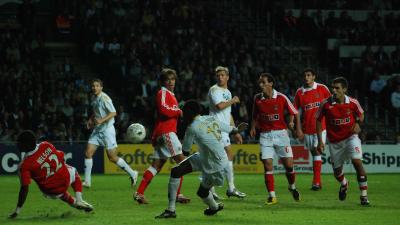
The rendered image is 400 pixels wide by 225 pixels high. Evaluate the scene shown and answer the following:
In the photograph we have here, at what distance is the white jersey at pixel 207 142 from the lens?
510 inches

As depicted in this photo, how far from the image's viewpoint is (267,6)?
121 ft

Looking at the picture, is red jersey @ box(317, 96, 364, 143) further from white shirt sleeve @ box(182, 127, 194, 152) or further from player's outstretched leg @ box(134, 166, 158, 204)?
white shirt sleeve @ box(182, 127, 194, 152)

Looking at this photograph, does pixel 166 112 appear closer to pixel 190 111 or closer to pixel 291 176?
pixel 291 176

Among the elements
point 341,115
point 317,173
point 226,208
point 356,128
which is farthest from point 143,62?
point 226,208

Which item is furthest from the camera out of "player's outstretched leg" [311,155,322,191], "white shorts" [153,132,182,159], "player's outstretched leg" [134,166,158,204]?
"player's outstretched leg" [311,155,322,191]

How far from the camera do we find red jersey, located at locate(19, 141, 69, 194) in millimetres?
12961

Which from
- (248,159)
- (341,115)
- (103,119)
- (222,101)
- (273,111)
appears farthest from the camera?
(248,159)

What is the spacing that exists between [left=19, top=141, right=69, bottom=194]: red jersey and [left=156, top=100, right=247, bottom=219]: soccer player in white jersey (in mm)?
1594

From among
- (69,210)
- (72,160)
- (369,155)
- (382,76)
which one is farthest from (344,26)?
(69,210)

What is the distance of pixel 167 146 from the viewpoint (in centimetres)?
1595

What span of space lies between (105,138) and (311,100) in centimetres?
474

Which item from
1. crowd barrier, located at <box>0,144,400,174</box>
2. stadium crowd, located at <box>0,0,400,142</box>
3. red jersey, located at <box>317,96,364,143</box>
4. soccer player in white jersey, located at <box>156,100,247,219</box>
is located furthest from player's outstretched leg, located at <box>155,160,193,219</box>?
stadium crowd, located at <box>0,0,400,142</box>

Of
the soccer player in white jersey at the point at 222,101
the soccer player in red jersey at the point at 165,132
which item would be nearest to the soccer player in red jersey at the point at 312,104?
the soccer player in white jersey at the point at 222,101

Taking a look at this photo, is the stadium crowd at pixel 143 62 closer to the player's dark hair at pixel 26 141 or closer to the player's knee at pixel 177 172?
the player's dark hair at pixel 26 141
